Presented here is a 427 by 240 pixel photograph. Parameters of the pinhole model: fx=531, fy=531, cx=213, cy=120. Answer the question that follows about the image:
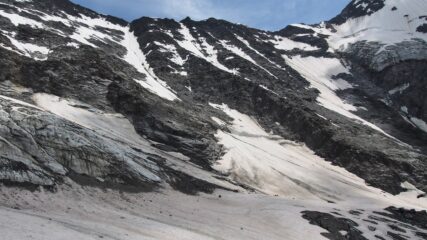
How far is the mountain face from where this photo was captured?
145ft

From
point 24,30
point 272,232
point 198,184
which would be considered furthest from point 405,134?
point 24,30

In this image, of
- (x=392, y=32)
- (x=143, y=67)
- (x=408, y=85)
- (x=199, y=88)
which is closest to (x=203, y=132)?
(x=199, y=88)

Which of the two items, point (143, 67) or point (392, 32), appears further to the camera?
point (392, 32)

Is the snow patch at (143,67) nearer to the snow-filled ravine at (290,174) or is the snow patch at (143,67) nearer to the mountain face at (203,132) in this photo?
the mountain face at (203,132)

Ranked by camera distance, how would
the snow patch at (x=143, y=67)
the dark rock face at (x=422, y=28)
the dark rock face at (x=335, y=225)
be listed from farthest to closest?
the dark rock face at (x=422, y=28) < the snow patch at (x=143, y=67) < the dark rock face at (x=335, y=225)

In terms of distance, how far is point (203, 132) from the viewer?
84.4 metres

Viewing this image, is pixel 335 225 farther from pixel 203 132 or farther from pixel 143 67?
pixel 143 67

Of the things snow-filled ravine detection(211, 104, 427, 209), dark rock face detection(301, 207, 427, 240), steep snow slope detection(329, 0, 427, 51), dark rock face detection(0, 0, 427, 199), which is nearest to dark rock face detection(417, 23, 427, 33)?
steep snow slope detection(329, 0, 427, 51)

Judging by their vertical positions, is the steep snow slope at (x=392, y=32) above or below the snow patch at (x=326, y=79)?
above

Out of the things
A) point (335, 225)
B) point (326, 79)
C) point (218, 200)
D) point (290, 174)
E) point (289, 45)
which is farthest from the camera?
point (289, 45)

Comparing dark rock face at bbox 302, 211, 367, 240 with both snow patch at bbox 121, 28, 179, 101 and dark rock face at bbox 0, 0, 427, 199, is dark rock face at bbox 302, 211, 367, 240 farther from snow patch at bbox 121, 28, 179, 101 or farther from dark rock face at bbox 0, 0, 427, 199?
snow patch at bbox 121, 28, 179, 101


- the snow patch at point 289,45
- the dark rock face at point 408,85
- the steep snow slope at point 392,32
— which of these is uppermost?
the steep snow slope at point 392,32

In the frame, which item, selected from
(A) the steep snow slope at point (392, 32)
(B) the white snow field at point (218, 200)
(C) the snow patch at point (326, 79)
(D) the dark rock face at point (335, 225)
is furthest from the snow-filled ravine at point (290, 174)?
(A) the steep snow slope at point (392, 32)

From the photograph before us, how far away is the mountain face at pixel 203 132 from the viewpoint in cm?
4416
